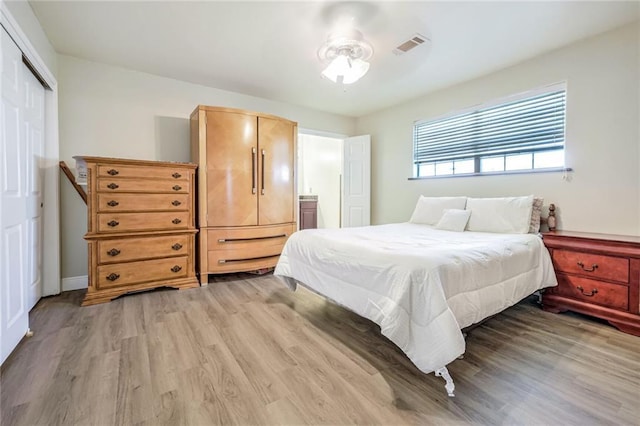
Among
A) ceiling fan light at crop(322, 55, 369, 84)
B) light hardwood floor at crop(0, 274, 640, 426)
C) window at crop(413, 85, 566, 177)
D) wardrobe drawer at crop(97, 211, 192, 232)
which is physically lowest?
light hardwood floor at crop(0, 274, 640, 426)

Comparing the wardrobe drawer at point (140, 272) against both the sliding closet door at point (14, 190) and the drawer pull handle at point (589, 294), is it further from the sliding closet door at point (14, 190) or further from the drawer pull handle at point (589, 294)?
the drawer pull handle at point (589, 294)

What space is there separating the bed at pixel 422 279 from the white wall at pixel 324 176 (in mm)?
3956

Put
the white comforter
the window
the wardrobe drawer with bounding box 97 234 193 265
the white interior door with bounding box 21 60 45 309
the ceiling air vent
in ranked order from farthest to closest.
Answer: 1. the window
2. the wardrobe drawer with bounding box 97 234 193 265
3. the ceiling air vent
4. the white interior door with bounding box 21 60 45 309
5. the white comforter

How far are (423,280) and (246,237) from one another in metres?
2.44

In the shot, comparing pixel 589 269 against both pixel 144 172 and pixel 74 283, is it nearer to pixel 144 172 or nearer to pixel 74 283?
pixel 144 172

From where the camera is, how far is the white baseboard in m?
2.97

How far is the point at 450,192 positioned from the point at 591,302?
1.83 metres

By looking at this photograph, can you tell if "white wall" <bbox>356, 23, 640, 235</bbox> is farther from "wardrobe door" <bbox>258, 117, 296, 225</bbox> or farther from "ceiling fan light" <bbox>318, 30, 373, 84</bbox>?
"wardrobe door" <bbox>258, 117, 296, 225</bbox>

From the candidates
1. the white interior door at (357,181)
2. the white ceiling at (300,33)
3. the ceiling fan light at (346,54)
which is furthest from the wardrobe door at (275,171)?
the white interior door at (357,181)

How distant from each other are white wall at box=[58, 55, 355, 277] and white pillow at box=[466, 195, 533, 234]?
349 centimetres

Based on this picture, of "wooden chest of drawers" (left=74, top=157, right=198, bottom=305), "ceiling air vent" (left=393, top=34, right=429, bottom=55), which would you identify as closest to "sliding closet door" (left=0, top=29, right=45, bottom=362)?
"wooden chest of drawers" (left=74, top=157, right=198, bottom=305)

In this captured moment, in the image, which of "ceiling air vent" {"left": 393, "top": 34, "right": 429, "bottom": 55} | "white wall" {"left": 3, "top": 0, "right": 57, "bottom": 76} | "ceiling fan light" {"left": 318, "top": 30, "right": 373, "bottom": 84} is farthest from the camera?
"ceiling air vent" {"left": 393, "top": 34, "right": 429, "bottom": 55}

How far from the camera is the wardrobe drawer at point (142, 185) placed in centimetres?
267

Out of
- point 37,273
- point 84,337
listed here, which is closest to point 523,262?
point 84,337
